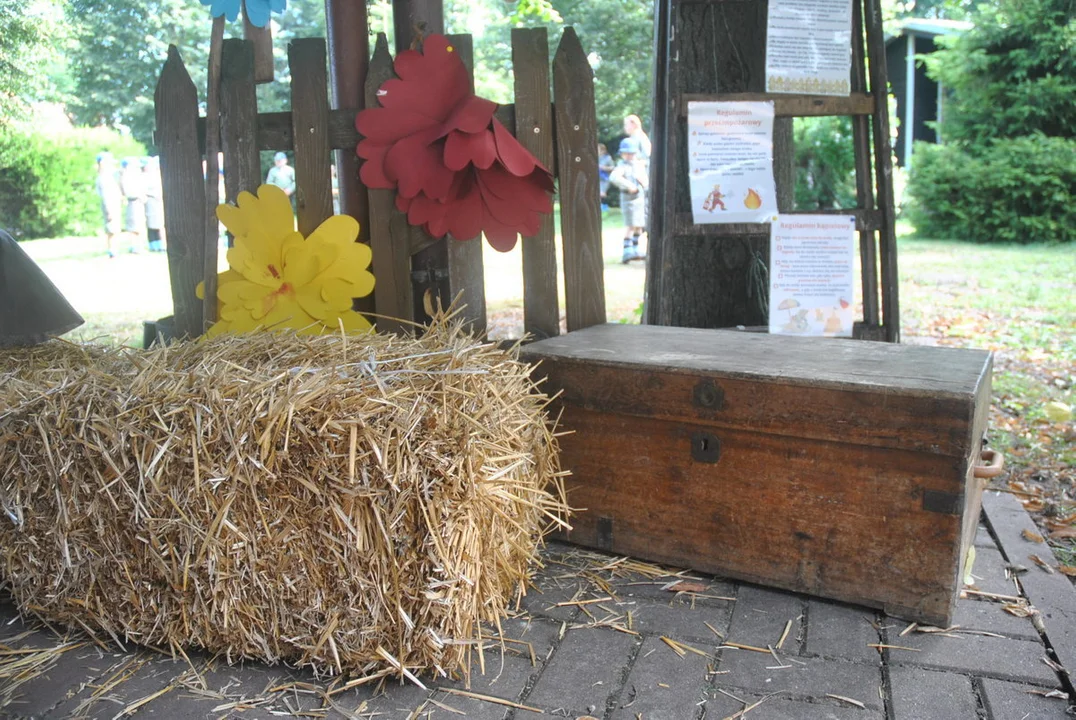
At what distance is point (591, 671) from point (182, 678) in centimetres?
91

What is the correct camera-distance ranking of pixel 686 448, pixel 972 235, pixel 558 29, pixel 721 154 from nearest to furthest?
pixel 686 448, pixel 721 154, pixel 558 29, pixel 972 235

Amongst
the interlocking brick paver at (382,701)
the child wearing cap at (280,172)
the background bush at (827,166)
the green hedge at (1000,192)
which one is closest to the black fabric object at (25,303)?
the child wearing cap at (280,172)

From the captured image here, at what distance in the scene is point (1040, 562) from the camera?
2.53m

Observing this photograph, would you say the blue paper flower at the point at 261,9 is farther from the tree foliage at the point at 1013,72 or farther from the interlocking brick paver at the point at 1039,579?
the tree foliage at the point at 1013,72

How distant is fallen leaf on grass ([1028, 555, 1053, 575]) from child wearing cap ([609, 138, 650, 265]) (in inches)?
298

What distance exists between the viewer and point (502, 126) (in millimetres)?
2613

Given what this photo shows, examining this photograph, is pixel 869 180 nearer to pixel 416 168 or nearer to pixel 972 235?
pixel 416 168

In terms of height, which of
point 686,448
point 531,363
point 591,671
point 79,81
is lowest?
point 591,671

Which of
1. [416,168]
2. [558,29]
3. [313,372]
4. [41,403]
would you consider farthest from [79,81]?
[558,29]

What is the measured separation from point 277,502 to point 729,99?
7.73 feet

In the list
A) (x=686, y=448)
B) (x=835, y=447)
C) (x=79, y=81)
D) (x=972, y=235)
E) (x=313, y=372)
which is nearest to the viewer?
(x=313, y=372)

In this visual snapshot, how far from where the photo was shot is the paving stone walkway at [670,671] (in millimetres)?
1825

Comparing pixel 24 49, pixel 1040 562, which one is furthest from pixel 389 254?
pixel 1040 562

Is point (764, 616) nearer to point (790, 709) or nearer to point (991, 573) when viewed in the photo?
point (790, 709)
